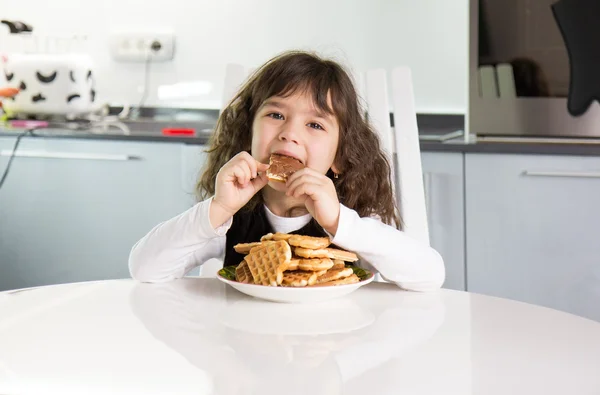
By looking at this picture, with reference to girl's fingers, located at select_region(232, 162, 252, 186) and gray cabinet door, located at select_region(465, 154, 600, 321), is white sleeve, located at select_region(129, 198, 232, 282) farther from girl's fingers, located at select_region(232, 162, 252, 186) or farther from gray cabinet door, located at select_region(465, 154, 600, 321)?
gray cabinet door, located at select_region(465, 154, 600, 321)

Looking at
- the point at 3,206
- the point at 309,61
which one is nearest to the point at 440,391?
the point at 309,61

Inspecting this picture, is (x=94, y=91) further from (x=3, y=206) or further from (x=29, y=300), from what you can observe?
(x=29, y=300)

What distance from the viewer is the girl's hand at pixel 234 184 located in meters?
1.39

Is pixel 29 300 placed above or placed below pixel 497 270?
above

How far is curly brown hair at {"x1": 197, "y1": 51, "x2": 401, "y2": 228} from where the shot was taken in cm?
163

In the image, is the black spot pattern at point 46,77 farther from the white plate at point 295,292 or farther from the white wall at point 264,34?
the white plate at point 295,292

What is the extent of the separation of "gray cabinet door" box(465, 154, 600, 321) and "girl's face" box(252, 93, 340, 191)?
0.88 metres

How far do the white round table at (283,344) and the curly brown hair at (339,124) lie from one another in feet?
1.44

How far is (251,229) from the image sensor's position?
1.65m

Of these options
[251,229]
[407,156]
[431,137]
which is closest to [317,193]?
[251,229]

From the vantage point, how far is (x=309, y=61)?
5.48 ft

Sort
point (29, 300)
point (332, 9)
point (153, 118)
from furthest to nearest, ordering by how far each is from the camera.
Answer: point (153, 118)
point (332, 9)
point (29, 300)

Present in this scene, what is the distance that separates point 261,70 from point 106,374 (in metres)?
0.94

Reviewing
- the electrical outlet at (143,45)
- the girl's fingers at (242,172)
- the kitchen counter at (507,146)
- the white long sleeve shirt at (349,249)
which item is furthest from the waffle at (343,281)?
the electrical outlet at (143,45)
